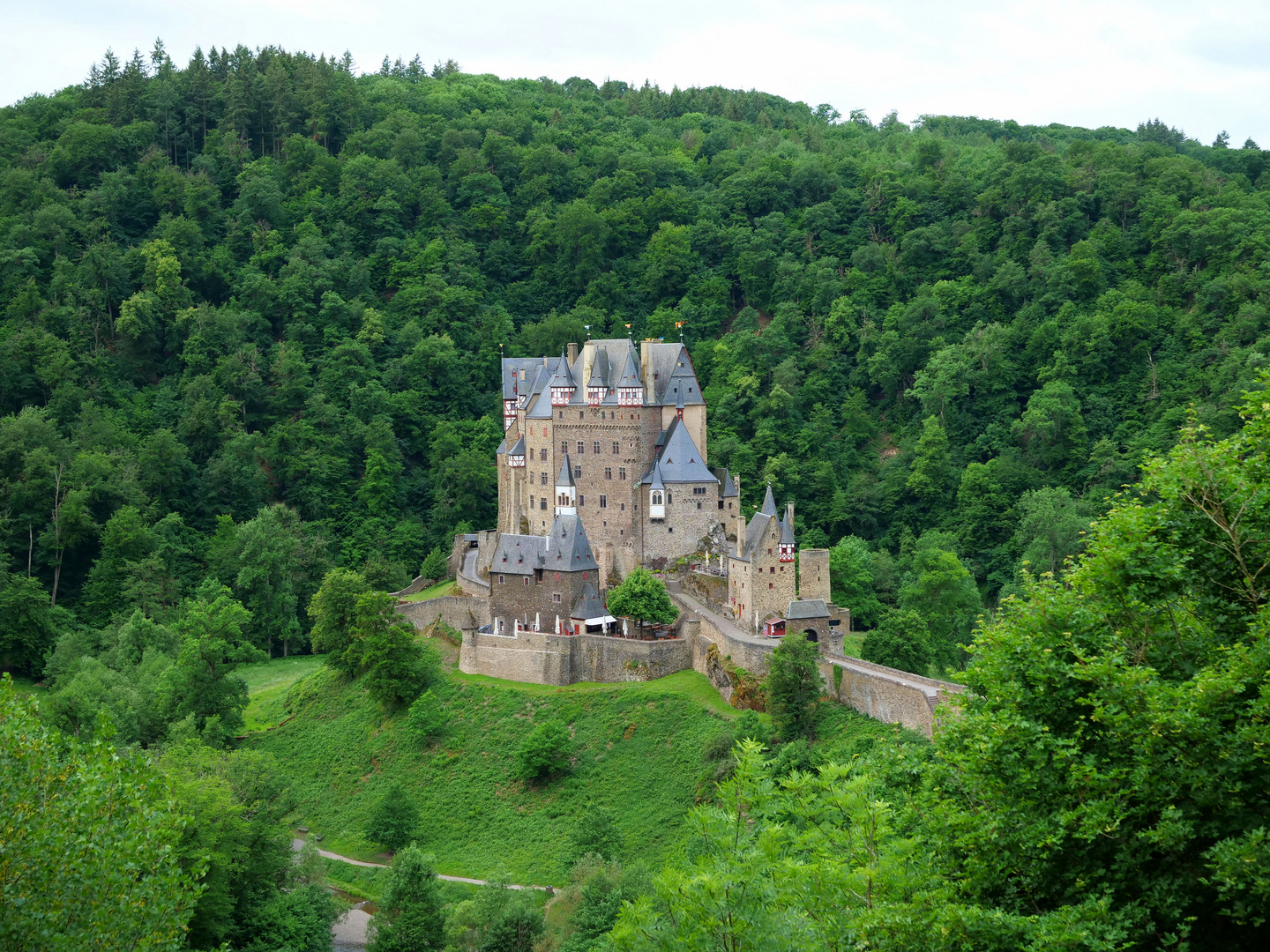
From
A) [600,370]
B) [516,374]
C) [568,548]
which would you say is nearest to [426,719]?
[568,548]

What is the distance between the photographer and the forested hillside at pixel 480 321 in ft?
251

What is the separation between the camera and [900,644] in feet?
171

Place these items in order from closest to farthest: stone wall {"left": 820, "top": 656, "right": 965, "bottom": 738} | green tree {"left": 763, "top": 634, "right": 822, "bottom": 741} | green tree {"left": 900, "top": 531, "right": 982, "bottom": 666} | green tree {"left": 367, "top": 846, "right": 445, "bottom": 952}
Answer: green tree {"left": 367, "top": 846, "right": 445, "bottom": 952}
stone wall {"left": 820, "top": 656, "right": 965, "bottom": 738}
green tree {"left": 763, "top": 634, "right": 822, "bottom": 741}
green tree {"left": 900, "top": 531, "right": 982, "bottom": 666}

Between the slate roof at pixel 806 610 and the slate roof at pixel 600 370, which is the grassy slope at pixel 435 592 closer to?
the slate roof at pixel 600 370

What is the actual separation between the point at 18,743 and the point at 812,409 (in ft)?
237

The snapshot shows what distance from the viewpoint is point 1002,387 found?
288 ft

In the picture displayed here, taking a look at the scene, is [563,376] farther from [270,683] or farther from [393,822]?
[393,822]

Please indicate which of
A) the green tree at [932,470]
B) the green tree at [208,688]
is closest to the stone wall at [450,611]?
the green tree at [208,688]

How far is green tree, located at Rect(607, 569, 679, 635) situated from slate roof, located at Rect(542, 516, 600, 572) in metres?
2.46

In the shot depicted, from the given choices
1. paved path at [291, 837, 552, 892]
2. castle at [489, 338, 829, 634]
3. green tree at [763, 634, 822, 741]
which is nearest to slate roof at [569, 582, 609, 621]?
castle at [489, 338, 829, 634]

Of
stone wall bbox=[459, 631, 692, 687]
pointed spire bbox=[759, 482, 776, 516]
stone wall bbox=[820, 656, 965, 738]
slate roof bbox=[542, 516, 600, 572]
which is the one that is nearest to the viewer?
stone wall bbox=[820, 656, 965, 738]

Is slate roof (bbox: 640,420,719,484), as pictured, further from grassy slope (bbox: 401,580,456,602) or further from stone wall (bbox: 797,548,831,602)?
grassy slope (bbox: 401,580,456,602)

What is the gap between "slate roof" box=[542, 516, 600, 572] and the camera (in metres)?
57.2

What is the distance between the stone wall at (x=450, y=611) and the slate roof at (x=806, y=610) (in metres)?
15.8
